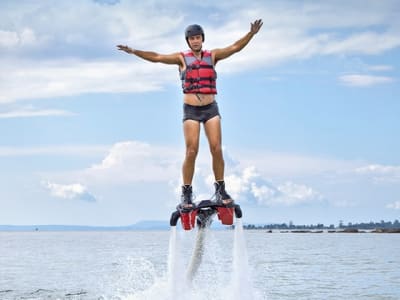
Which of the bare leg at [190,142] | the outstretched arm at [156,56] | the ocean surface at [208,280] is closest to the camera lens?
the outstretched arm at [156,56]

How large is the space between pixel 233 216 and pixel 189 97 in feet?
9.43

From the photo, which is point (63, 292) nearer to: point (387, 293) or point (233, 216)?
point (387, 293)

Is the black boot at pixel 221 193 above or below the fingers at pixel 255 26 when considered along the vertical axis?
below

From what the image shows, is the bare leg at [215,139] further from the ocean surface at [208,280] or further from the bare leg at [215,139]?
the ocean surface at [208,280]

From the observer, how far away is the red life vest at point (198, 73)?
16766 millimetres

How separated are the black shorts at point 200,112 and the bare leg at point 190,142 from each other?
114 millimetres

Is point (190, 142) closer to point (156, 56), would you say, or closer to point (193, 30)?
point (156, 56)

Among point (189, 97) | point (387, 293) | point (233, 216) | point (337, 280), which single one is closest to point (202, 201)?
point (233, 216)

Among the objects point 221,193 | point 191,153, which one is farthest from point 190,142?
point 221,193

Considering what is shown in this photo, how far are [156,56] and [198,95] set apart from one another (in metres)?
1.28

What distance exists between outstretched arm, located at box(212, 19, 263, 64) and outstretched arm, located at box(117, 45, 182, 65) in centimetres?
86

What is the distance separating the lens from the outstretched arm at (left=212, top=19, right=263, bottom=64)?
54.4 ft

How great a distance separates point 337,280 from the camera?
167ft

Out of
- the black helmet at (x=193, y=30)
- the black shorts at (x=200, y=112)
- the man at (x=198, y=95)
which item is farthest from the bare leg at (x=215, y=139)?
the black helmet at (x=193, y=30)
